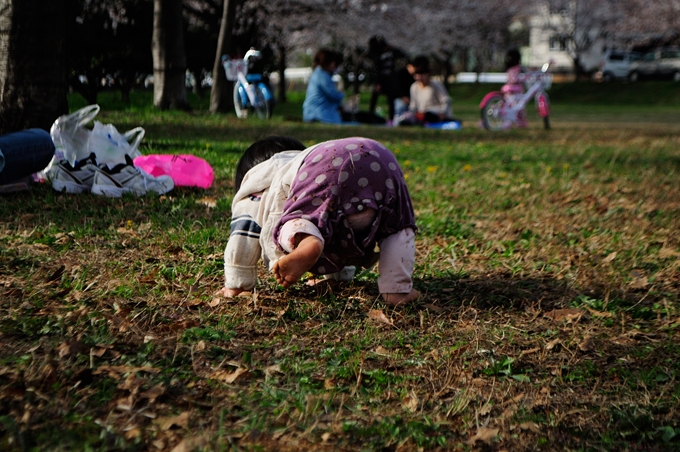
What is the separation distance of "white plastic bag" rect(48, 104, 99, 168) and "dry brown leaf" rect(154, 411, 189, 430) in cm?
368

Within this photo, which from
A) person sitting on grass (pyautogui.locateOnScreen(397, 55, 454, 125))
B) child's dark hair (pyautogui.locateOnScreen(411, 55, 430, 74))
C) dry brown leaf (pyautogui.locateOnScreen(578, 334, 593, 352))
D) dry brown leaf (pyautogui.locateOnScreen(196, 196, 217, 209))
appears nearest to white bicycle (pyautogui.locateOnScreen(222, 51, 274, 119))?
person sitting on grass (pyautogui.locateOnScreen(397, 55, 454, 125))

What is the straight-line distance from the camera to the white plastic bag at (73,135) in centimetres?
536

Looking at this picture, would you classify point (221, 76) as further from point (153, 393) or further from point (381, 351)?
point (153, 393)

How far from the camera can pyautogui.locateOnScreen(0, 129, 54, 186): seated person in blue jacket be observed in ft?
16.0

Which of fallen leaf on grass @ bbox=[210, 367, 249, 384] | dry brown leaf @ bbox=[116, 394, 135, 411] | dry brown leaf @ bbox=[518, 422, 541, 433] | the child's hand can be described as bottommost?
dry brown leaf @ bbox=[518, 422, 541, 433]

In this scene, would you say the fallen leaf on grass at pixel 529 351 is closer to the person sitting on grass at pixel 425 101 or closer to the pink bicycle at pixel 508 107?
the pink bicycle at pixel 508 107

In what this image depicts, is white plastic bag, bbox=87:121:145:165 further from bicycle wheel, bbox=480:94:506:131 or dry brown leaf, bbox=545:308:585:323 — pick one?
bicycle wheel, bbox=480:94:506:131

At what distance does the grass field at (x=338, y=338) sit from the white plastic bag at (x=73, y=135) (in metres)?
0.37

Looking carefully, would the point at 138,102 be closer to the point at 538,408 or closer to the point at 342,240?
→ the point at 342,240

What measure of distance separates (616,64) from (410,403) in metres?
42.5

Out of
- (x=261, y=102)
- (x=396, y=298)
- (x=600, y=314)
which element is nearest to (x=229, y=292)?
(x=396, y=298)

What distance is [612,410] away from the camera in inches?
91.9

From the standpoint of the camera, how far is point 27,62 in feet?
→ 20.3

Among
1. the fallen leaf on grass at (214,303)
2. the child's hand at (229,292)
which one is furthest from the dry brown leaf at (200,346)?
the child's hand at (229,292)
